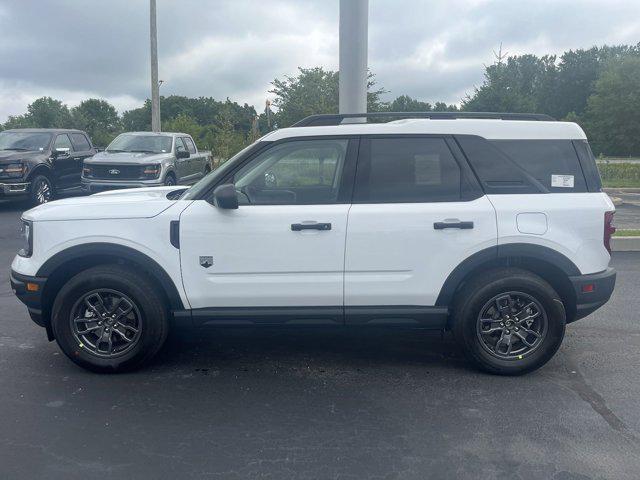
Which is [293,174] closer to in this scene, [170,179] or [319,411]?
[319,411]

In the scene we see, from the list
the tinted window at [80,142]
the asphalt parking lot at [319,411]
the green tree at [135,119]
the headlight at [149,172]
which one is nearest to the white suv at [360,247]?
the asphalt parking lot at [319,411]

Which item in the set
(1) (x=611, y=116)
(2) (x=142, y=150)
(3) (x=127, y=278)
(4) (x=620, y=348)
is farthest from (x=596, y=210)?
(1) (x=611, y=116)

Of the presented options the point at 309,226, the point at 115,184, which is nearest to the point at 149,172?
the point at 115,184

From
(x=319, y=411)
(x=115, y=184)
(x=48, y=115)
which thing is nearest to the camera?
(x=319, y=411)

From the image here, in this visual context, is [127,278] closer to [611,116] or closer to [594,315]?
[594,315]

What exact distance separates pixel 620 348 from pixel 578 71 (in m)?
89.7

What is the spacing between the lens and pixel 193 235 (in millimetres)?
4688

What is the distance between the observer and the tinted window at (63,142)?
51.6 feet

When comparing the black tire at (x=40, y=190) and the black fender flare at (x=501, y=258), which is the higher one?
the black tire at (x=40, y=190)

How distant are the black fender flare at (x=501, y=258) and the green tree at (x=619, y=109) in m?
62.0

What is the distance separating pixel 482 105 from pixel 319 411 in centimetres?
2620

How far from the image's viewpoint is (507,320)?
16.0 feet

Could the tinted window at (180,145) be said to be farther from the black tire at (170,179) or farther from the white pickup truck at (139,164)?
the black tire at (170,179)

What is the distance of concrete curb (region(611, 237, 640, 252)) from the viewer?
10109 mm
